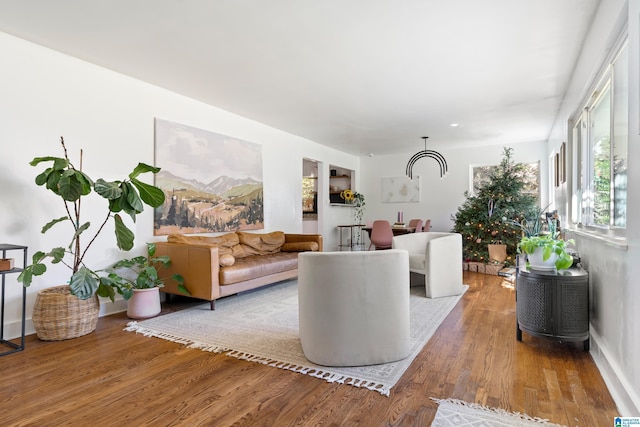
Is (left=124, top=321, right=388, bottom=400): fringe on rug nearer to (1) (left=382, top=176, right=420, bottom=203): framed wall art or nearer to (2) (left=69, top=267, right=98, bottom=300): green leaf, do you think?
(2) (left=69, top=267, right=98, bottom=300): green leaf

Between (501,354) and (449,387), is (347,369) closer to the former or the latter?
(449,387)

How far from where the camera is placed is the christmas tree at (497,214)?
21.0 feet

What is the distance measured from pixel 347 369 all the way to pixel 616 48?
2827 millimetres

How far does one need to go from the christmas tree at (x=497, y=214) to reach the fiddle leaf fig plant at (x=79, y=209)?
549 centimetres

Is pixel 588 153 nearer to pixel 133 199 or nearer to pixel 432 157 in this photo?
pixel 133 199

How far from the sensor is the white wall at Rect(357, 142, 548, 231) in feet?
26.0

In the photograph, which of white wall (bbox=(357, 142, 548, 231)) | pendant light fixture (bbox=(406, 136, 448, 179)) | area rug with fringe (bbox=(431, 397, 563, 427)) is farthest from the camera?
pendant light fixture (bbox=(406, 136, 448, 179))

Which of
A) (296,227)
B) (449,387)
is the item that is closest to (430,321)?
(449,387)

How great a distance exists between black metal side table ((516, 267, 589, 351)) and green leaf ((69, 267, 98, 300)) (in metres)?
3.52

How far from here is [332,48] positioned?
10.9ft

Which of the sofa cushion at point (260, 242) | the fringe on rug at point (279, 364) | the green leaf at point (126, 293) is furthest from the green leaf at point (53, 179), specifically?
the sofa cushion at point (260, 242)

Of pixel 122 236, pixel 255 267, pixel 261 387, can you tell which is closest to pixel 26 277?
pixel 122 236

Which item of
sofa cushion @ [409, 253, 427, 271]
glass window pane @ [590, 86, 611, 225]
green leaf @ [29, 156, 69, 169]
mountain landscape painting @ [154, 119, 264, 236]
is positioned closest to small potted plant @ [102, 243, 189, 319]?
mountain landscape painting @ [154, 119, 264, 236]

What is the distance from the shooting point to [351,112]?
546cm
